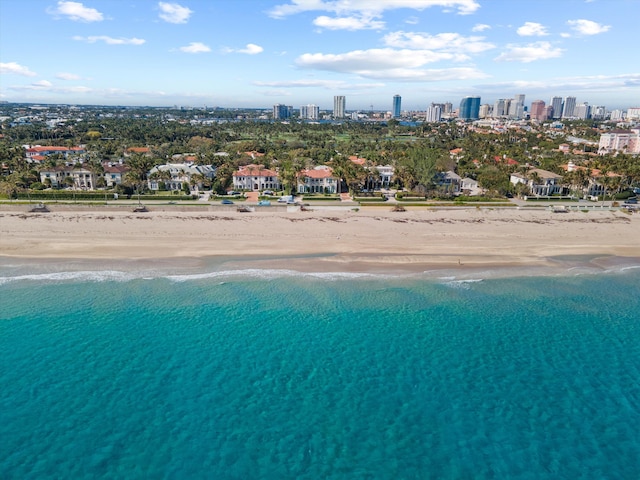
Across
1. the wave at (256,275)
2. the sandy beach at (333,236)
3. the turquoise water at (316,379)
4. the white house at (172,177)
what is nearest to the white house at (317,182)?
the sandy beach at (333,236)

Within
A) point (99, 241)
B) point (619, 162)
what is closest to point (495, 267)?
point (99, 241)

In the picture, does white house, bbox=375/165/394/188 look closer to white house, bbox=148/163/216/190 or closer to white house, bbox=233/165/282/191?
white house, bbox=233/165/282/191

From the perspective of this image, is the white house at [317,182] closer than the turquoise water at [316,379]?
No

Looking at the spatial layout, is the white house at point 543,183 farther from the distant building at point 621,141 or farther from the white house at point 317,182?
the distant building at point 621,141

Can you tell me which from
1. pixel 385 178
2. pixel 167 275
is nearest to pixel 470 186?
pixel 385 178

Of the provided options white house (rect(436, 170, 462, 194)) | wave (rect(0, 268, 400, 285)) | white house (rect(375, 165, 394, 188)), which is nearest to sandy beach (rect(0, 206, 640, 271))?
wave (rect(0, 268, 400, 285))

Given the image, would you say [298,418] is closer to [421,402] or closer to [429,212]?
[421,402]
